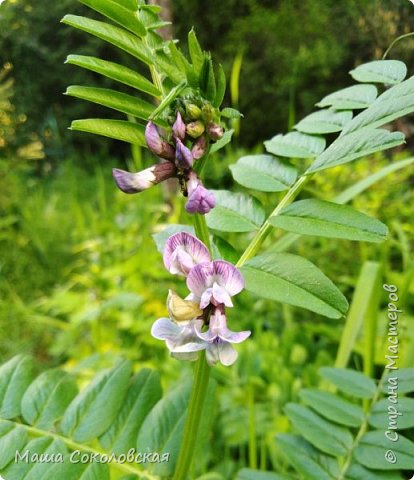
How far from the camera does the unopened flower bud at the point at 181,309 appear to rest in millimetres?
456

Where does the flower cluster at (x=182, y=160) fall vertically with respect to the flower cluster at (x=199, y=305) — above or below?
above

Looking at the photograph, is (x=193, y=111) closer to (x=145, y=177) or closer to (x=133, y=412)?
(x=145, y=177)

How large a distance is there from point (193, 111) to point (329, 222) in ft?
0.50

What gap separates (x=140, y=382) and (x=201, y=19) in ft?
2.91

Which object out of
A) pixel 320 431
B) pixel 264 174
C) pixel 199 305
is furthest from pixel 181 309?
pixel 320 431

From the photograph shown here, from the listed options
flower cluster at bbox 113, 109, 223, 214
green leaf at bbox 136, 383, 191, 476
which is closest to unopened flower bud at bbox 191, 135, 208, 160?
flower cluster at bbox 113, 109, 223, 214

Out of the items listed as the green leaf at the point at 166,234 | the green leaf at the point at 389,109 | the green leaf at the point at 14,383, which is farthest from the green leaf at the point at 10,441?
the green leaf at the point at 389,109

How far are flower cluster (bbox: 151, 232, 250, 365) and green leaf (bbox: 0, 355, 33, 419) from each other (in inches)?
10.5

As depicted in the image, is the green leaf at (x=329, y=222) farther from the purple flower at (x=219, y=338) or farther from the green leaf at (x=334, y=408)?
the green leaf at (x=334, y=408)

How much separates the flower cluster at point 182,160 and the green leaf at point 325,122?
0.21 meters

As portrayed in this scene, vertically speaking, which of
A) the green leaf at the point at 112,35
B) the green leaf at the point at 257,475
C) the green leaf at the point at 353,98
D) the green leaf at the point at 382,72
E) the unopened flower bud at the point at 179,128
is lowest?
the green leaf at the point at 257,475

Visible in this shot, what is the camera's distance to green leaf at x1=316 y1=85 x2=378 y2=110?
0.65 metres

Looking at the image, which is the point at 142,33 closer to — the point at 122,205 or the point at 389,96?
the point at 389,96

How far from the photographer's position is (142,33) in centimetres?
55
